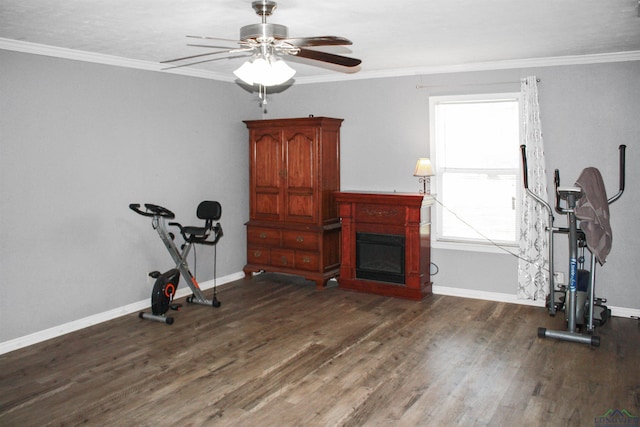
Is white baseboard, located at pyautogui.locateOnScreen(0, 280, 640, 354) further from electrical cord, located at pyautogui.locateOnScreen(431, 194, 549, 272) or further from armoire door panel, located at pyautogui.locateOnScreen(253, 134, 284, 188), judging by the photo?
armoire door panel, located at pyautogui.locateOnScreen(253, 134, 284, 188)

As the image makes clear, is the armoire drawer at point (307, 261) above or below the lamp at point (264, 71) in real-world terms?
below

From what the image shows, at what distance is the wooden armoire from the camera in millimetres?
6285

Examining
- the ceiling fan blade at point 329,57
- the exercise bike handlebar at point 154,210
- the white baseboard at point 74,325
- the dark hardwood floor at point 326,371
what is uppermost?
the ceiling fan blade at point 329,57

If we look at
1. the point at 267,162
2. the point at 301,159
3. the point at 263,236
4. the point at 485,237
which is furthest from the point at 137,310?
the point at 485,237

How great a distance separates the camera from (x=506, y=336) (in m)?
4.68

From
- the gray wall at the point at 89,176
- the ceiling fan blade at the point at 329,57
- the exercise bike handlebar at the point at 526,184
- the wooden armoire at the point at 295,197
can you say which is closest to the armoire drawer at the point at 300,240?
the wooden armoire at the point at 295,197

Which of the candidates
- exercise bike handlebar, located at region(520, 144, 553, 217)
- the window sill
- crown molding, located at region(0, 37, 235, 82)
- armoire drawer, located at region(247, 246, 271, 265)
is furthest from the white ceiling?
armoire drawer, located at region(247, 246, 271, 265)

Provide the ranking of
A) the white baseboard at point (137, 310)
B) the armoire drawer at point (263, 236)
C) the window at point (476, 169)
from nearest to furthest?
1. the white baseboard at point (137, 310)
2. the window at point (476, 169)
3. the armoire drawer at point (263, 236)

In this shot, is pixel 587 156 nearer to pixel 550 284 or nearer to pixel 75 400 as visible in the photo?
pixel 550 284

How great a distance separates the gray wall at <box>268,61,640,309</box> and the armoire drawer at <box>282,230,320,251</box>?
32.2 inches

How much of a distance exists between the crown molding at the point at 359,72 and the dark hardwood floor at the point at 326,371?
2477 mm

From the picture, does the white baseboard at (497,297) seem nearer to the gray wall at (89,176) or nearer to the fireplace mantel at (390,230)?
the fireplace mantel at (390,230)

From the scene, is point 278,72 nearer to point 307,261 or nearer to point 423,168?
point 423,168

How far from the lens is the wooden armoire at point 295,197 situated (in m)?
6.29
